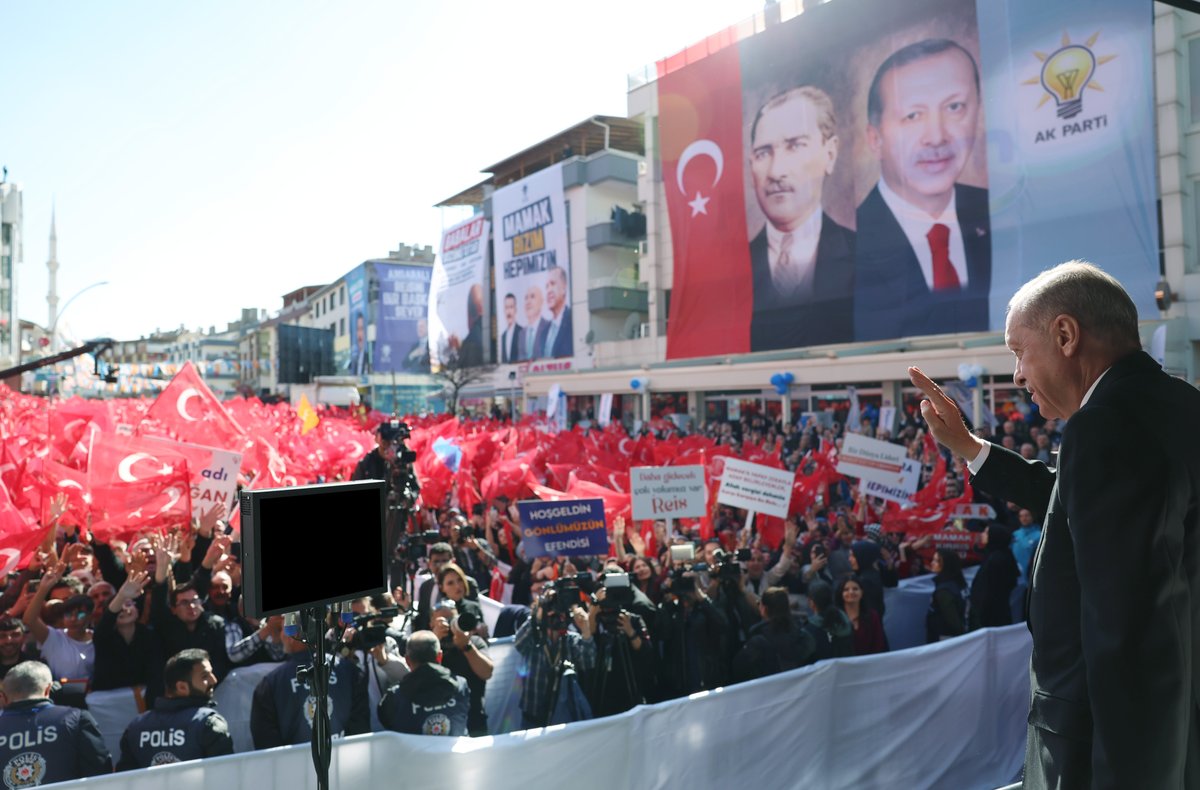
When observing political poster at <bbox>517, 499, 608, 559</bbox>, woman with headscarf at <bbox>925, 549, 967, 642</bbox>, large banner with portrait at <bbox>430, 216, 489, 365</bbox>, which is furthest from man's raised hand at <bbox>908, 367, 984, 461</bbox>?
large banner with portrait at <bbox>430, 216, 489, 365</bbox>

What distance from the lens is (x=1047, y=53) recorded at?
18.8m

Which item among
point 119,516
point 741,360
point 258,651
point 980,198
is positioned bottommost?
point 258,651

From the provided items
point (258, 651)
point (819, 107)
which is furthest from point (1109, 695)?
point (819, 107)

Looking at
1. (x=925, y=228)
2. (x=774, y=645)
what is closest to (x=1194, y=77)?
(x=925, y=228)

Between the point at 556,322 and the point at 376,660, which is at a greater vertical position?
the point at 556,322

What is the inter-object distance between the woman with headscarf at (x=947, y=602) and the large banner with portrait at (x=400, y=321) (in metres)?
52.7

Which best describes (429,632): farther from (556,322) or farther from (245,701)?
(556,322)

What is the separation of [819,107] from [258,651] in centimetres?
2344

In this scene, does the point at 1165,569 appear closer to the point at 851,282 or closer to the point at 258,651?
the point at 258,651

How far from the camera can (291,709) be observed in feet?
13.6

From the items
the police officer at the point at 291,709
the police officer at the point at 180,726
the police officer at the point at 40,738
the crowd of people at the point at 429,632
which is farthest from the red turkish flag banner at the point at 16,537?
the police officer at the point at 291,709

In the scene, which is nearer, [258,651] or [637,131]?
[258,651]

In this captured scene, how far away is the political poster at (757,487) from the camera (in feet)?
22.9

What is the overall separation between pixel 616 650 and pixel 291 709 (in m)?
1.76
